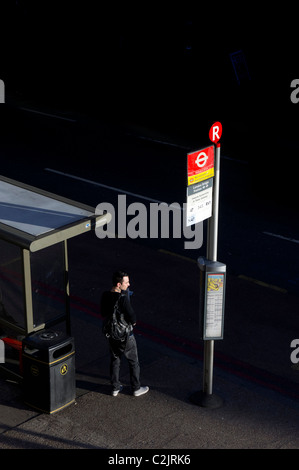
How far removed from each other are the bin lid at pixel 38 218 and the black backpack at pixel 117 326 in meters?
1.19

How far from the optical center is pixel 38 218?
10695 millimetres

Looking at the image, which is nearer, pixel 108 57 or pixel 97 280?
pixel 97 280

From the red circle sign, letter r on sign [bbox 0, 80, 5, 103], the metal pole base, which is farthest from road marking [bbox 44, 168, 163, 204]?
the red circle sign

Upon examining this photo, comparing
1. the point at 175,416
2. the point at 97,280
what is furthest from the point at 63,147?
the point at 175,416

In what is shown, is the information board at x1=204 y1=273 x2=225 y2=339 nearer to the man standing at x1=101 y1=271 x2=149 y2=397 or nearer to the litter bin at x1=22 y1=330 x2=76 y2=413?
the man standing at x1=101 y1=271 x2=149 y2=397

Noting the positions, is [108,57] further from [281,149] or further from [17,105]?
[281,149]

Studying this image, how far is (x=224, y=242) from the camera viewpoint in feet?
53.6

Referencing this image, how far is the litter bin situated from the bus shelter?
1.17 feet

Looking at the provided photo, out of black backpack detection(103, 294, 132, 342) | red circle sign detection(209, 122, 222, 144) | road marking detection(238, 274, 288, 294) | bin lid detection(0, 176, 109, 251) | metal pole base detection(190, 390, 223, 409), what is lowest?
metal pole base detection(190, 390, 223, 409)

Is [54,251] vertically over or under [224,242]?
over

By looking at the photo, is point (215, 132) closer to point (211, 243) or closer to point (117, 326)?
point (211, 243)

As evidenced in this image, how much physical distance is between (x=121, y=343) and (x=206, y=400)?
1420 millimetres

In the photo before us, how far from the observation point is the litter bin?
10.2 m
